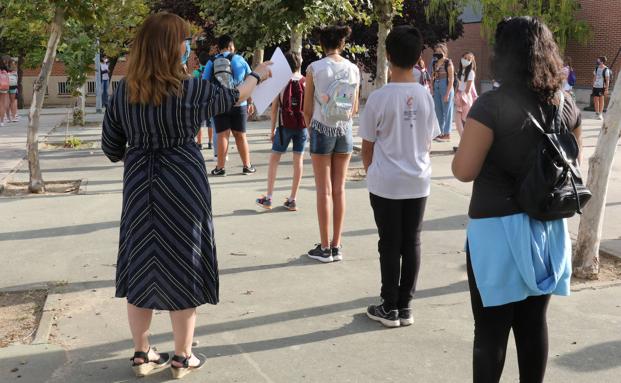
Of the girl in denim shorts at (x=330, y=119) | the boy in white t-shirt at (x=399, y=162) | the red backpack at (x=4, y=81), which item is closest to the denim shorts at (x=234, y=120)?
the girl in denim shorts at (x=330, y=119)

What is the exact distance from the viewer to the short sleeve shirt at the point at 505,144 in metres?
2.98

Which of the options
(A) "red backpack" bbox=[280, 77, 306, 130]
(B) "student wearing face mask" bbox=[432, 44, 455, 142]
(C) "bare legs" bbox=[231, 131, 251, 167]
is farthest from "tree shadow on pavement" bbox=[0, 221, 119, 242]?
(B) "student wearing face mask" bbox=[432, 44, 455, 142]

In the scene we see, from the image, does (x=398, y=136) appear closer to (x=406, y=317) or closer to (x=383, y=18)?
(x=406, y=317)

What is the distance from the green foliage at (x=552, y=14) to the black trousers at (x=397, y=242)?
25706 mm

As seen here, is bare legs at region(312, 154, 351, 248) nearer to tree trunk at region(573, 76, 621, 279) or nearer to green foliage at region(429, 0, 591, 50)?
tree trunk at region(573, 76, 621, 279)

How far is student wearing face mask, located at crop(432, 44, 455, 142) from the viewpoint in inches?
562

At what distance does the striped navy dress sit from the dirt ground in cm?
124

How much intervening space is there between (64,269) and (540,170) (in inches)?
173

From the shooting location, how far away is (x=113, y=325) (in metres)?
4.92

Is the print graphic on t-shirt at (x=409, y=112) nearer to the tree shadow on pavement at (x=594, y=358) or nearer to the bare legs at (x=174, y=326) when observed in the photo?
the tree shadow on pavement at (x=594, y=358)

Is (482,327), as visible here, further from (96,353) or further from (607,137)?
(607,137)

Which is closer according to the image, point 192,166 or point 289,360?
point 192,166

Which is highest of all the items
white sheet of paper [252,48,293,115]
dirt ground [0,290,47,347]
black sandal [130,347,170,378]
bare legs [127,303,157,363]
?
white sheet of paper [252,48,293,115]

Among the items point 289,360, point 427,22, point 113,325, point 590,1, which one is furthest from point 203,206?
point 590,1
